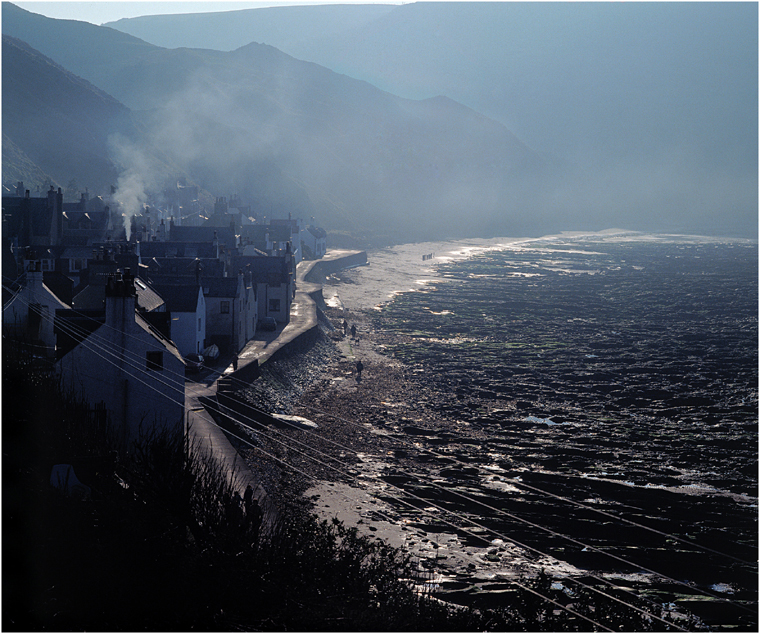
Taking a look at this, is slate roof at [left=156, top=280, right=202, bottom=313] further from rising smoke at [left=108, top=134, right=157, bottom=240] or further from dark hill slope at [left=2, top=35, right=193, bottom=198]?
dark hill slope at [left=2, top=35, right=193, bottom=198]

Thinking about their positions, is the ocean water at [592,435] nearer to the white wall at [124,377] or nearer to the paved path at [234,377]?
the paved path at [234,377]

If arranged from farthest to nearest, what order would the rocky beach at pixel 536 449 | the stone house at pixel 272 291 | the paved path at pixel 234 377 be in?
the stone house at pixel 272 291 < the paved path at pixel 234 377 < the rocky beach at pixel 536 449

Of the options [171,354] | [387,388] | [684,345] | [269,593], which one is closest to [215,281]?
[387,388]

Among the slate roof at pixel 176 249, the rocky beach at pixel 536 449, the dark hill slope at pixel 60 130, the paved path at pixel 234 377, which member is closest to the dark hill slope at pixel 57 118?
the dark hill slope at pixel 60 130

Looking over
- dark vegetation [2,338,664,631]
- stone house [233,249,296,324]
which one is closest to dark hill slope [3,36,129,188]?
stone house [233,249,296,324]

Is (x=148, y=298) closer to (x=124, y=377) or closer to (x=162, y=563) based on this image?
(x=124, y=377)

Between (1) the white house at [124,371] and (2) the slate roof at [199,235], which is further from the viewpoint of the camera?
(2) the slate roof at [199,235]

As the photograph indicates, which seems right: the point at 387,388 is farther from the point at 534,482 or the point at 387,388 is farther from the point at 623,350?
the point at 623,350
